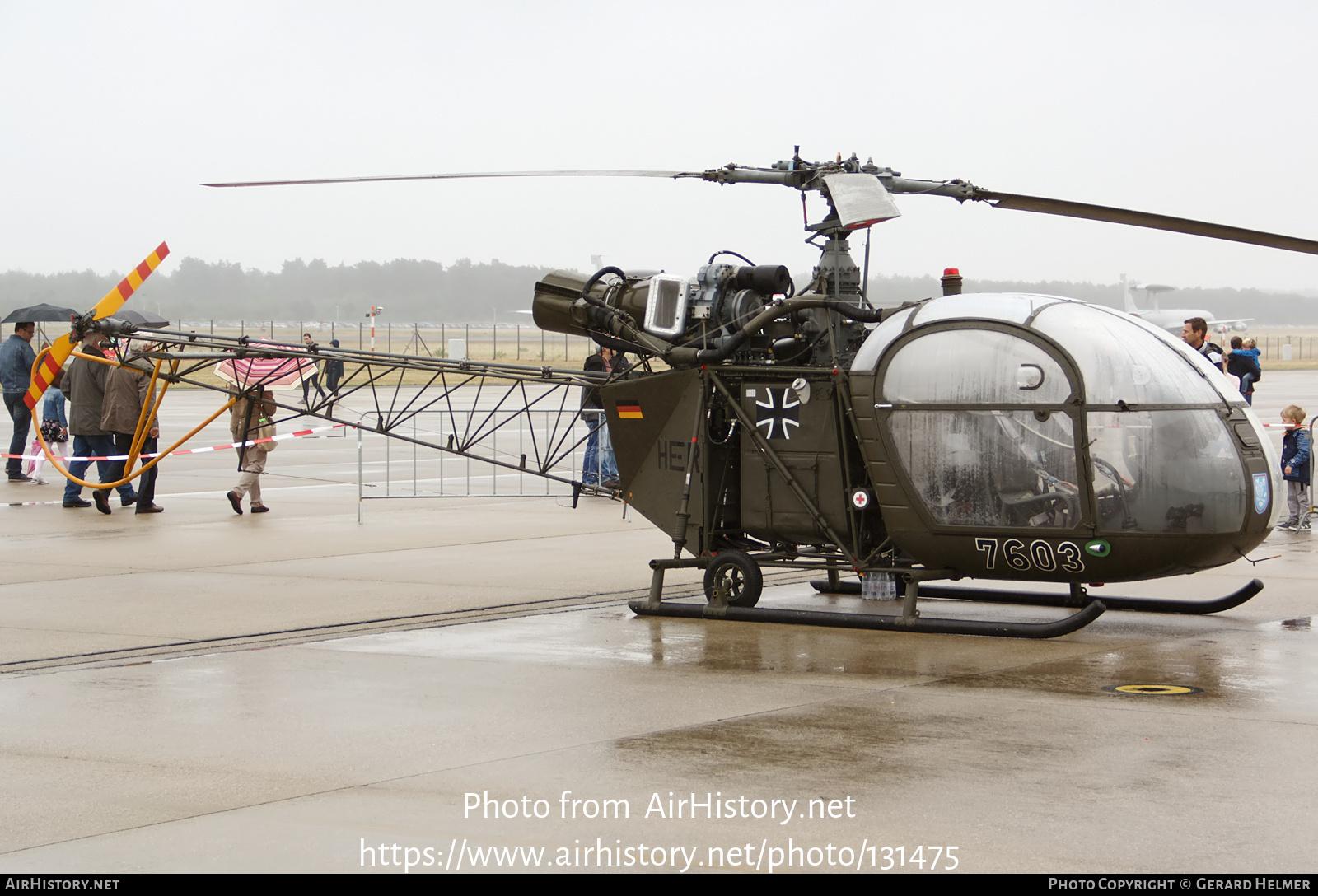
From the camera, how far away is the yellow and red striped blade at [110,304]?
1255 cm

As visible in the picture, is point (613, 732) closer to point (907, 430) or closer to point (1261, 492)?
point (907, 430)

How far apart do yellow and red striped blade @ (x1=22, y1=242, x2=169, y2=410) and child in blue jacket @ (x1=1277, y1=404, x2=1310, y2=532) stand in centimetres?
1135

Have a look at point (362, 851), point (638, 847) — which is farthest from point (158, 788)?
point (638, 847)

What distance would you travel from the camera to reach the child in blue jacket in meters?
14.2

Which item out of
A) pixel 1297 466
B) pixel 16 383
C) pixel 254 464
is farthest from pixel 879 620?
Answer: pixel 16 383

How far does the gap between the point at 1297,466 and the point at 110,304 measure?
11963mm

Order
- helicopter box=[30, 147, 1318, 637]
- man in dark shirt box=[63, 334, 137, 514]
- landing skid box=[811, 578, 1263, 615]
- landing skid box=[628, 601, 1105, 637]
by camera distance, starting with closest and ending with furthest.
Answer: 1. helicopter box=[30, 147, 1318, 637]
2. landing skid box=[628, 601, 1105, 637]
3. landing skid box=[811, 578, 1263, 615]
4. man in dark shirt box=[63, 334, 137, 514]

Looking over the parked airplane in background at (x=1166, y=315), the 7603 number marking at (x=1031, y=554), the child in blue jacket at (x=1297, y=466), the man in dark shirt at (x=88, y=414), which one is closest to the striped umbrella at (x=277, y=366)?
the man in dark shirt at (x=88, y=414)

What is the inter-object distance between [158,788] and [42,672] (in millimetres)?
2883

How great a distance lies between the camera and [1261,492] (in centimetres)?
821

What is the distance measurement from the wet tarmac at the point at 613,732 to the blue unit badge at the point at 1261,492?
87 centimetres

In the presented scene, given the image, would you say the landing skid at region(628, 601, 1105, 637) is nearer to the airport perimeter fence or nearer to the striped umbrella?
the striped umbrella

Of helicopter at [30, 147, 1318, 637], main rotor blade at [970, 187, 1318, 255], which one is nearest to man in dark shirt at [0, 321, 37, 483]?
helicopter at [30, 147, 1318, 637]

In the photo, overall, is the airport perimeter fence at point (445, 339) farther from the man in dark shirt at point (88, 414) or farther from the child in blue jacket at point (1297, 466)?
the child in blue jacket at point (1297, 466)
